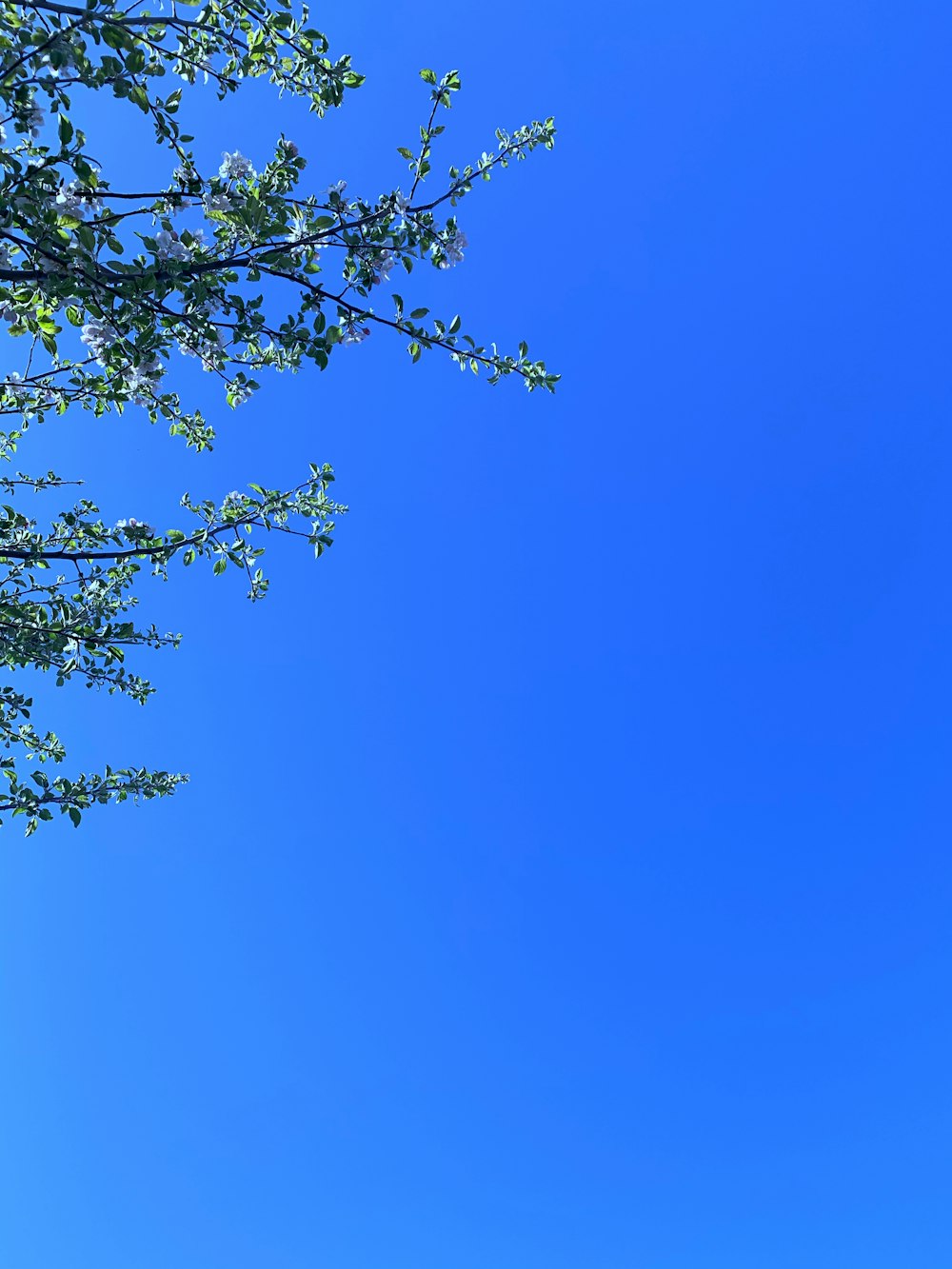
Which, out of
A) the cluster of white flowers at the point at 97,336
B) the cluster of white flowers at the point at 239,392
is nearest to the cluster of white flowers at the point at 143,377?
the cluster of white flowers at the point at 97,336

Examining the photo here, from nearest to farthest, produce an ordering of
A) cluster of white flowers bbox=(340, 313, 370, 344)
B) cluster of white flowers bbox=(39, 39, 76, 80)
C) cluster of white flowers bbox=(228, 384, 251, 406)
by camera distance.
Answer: cluster of white flowers bbox=(39, 39, 76, 80) → cluster of white flowers bbox=(340, 313, 370, 344) → cluster of white flowers bbox=(228, 384, 251, 406)

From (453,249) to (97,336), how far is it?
8.58ft

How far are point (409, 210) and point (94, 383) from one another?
330 cm

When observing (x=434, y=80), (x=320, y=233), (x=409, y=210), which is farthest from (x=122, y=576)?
(x=434, y=80)

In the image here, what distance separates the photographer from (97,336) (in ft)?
15.1

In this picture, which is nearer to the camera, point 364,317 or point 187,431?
point 364,317

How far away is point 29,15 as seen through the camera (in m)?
3.91

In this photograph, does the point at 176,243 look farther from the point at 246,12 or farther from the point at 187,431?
the point at 187,431

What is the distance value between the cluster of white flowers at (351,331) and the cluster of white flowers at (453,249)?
Answer: 80 centimetres

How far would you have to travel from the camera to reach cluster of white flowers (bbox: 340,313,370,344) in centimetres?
476

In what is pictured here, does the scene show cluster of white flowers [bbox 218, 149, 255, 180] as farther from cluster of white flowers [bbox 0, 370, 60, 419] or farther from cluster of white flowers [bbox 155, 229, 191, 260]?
cluster of white flowers [bbox 0, 370, 60, 419]

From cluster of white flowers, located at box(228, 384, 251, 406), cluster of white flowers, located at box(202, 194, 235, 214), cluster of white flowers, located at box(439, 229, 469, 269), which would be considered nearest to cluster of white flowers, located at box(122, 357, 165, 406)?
cluster of white flowers, located at box(228, 384, 251, 406)

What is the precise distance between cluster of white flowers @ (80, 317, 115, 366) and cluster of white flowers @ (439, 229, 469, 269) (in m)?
2.42

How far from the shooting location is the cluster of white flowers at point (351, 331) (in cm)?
476
